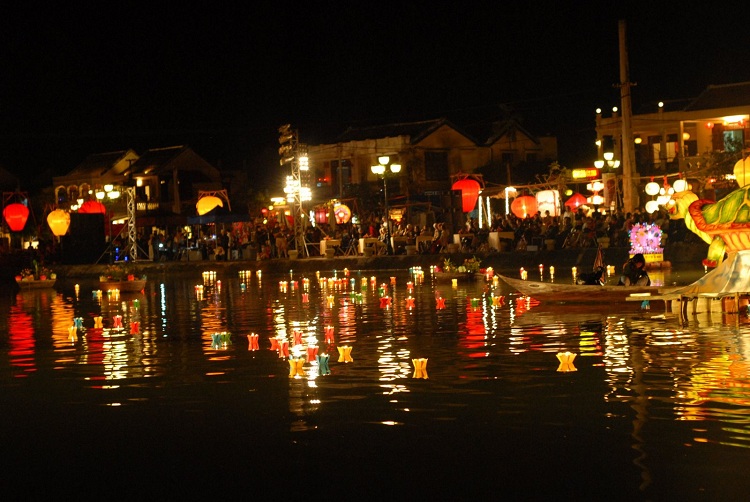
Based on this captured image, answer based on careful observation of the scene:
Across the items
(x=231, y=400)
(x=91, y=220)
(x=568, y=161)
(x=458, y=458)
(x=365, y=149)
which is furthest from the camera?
(x=568, y=161)

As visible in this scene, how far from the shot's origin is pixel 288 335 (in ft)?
55.6

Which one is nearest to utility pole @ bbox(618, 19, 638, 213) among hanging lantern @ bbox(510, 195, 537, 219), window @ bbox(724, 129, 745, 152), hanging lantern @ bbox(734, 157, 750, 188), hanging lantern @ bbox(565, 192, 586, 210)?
hanging lantern @ bbox(510, 195, 537, 219)

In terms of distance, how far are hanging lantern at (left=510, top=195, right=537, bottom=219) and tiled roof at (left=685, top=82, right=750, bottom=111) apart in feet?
38.8

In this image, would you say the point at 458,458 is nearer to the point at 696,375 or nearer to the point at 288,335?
the point at 696,375

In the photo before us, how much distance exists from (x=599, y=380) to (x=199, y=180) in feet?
191

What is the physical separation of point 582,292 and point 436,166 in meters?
37.2

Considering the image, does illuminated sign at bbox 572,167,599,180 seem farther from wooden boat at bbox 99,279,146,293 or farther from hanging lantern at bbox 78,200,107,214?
hanging lantern at bbox 78,200,107,214

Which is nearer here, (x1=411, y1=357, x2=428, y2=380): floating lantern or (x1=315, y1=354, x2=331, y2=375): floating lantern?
(x1=411, y1=357, x2=428, y2=380): floating lantern

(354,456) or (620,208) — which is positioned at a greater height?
(620,208)

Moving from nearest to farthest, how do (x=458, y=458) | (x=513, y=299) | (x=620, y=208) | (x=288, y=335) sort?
1. (x=458, y=458)
2. (x=288, y=335)
3. (x=513, y=299)
4. (x=620, y=208)

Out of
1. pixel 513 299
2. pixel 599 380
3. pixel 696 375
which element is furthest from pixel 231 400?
pixel 513 299

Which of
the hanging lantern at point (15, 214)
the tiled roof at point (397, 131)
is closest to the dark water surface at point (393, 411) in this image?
the hanging lantern at point (15, 214)

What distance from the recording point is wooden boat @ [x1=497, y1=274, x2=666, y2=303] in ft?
59.3

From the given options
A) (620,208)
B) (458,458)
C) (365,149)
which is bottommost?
(458,458)
